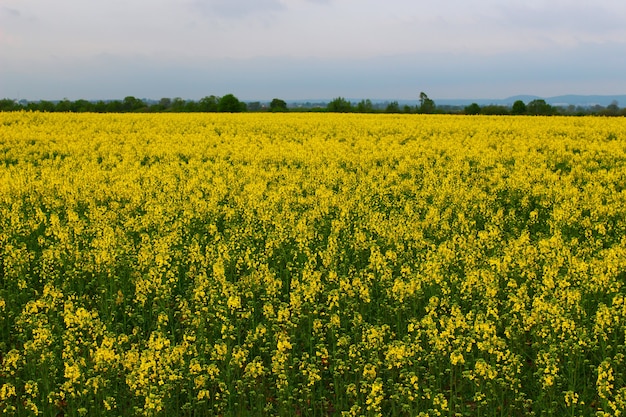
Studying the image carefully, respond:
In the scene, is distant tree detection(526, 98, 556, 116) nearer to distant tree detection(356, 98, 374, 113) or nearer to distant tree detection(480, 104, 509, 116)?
distant tree detection(480, 104, 509, 116)

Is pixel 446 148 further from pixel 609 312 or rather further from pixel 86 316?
pixel 86 316

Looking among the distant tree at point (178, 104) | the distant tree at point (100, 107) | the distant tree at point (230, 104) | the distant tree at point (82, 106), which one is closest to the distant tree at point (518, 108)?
the distant tree at point (230, 104)

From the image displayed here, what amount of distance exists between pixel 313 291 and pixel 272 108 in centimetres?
7998

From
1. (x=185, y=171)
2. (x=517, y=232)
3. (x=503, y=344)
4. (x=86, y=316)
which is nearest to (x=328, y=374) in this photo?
(x=503, y=344)

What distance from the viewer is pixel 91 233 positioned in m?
11.0

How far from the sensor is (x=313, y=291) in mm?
7219

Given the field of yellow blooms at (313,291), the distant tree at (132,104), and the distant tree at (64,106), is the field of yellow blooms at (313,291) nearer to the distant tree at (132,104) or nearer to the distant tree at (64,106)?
the distant tree at (64,106)

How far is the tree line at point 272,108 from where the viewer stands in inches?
2707

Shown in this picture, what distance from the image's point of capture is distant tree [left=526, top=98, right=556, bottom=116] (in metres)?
66.7

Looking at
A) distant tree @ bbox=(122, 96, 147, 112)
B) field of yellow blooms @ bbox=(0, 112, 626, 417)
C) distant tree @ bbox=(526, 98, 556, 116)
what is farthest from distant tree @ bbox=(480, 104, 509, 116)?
field of yellow blooms @ bbox=(0, 112, 626, 417)

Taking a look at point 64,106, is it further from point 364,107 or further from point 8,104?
point 364,107

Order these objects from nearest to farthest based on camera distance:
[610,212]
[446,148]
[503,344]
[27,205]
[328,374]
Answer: [503,344], [328,374], [610,212], [27,205], [446,148]

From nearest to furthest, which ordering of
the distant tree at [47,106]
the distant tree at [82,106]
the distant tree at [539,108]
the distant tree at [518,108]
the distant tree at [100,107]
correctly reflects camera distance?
1. the distant tree at [539,108]
2. the distant tree at [518,108]
3. the distant tree at [47,106]
4. the distant tree at [82,106]
5. the distant tree at [100,107]

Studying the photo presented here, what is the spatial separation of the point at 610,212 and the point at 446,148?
12.1 m
